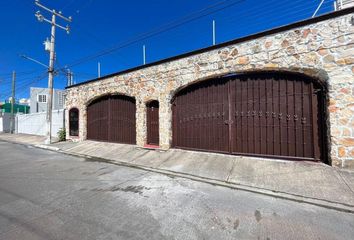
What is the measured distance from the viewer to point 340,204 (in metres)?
3.47

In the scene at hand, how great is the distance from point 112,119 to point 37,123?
14.5m

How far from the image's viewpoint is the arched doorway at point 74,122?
1294 cm

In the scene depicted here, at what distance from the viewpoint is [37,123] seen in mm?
19766

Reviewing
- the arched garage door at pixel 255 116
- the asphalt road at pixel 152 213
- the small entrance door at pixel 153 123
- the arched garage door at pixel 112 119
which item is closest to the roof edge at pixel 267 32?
the arched garage door at pixel 255 116

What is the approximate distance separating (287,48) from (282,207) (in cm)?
461

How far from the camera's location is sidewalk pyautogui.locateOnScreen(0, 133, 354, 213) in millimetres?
3842

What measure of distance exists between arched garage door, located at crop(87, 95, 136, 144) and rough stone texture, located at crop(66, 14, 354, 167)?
2275 millimetres

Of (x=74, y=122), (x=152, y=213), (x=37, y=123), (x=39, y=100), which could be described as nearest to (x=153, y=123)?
(x=152, y=213)

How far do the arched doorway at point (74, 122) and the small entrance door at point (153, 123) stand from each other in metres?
6.79

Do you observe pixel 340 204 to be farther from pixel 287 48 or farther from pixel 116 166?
pixel 116 166

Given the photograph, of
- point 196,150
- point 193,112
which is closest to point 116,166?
point 196,150

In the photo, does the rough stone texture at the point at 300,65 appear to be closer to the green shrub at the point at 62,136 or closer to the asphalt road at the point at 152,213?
the asphalt road at the point at 152,213

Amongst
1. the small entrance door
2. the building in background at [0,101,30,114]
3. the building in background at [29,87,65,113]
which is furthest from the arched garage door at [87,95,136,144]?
the building in background at [0,101,30,114]

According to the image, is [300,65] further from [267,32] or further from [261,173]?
[261,173]
